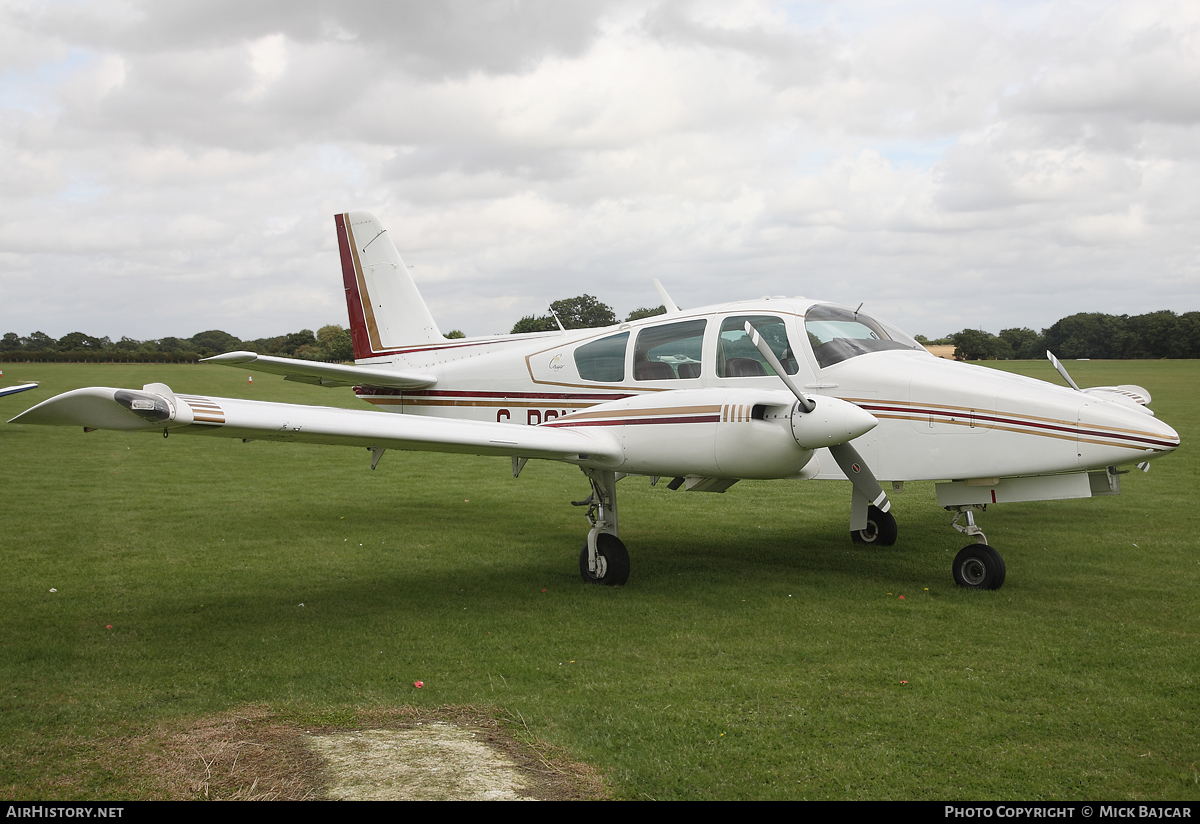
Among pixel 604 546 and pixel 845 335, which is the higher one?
pixel 845 335

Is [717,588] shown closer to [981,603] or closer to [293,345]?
[981,603]

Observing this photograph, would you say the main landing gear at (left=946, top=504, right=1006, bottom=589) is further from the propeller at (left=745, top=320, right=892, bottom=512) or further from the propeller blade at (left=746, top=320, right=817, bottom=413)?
the propeller blade at (left=746, top=320, right=817, bottom=413)

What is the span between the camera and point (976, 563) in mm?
7477

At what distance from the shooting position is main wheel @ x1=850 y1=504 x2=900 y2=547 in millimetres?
9766

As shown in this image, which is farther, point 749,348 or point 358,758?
point 749,348

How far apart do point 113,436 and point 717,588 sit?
21.6 metres

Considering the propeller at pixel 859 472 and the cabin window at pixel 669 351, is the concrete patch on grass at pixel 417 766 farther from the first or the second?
the cabin window at pixel 669 351

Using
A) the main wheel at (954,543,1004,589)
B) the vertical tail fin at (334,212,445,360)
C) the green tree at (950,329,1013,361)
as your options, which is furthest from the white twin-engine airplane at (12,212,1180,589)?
the green tree at (950,329,1013,361)

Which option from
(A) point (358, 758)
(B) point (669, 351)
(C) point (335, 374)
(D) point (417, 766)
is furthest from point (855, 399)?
(C) point (335, 374)

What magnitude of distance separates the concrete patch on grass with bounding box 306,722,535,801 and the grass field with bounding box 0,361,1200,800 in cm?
38

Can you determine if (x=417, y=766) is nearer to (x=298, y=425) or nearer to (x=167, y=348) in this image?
(x=298, y=425)

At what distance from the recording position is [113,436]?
77.1 ft

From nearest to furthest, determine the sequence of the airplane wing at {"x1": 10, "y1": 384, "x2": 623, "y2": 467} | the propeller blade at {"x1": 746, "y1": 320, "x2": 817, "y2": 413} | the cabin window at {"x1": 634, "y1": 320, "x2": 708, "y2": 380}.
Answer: the airplane wing at {"x1": 10, "y1": 384, "x2": 623, "y2": 467} < the propeller blade at {"x1": 746, "y1": 320, "x2": 817, "y2": 413} < the cabin window at {"x1": 634, "y1": 320, "x2": 708, "y2": 380}

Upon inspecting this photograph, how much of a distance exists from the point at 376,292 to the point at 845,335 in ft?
22.5
